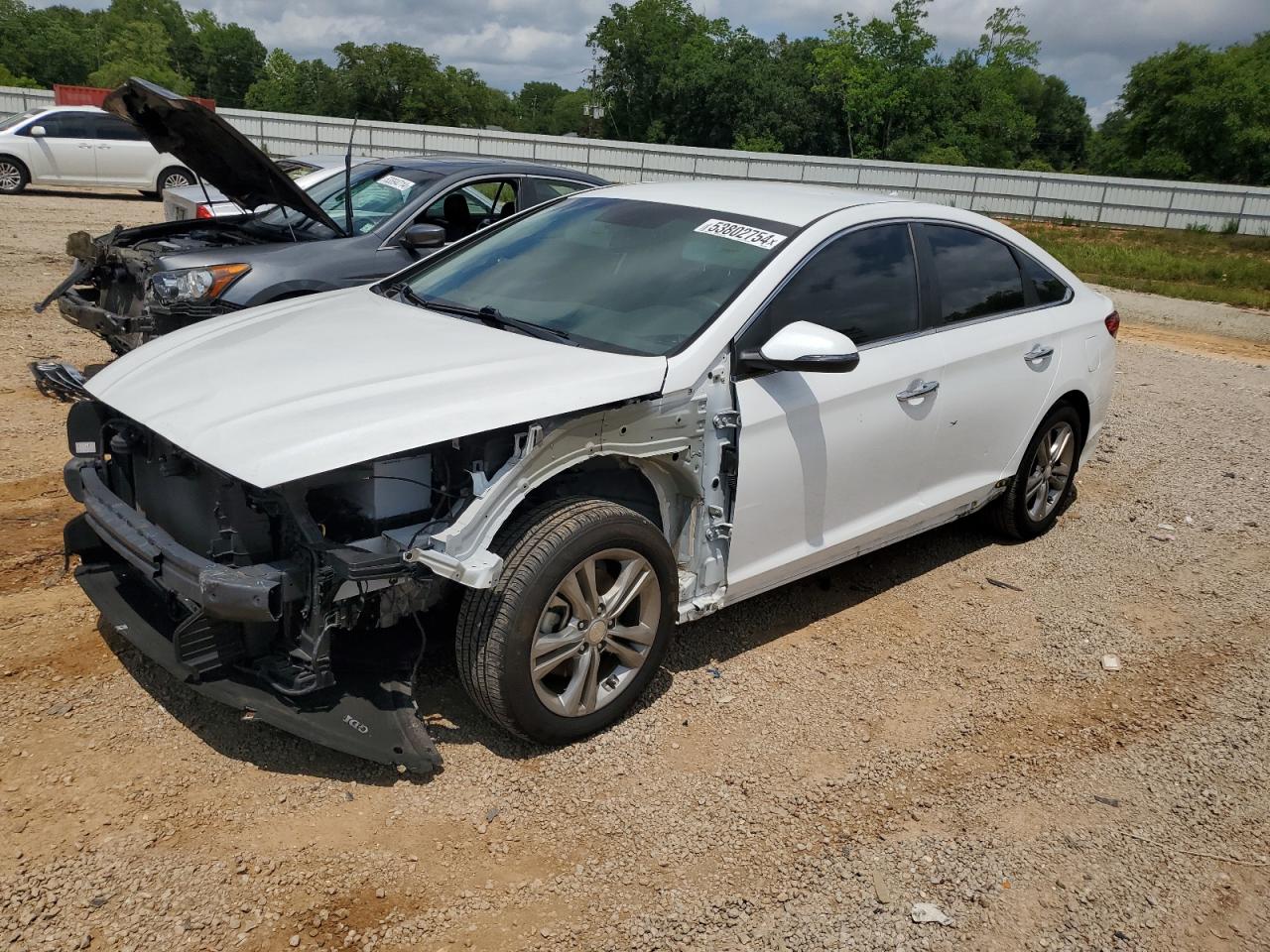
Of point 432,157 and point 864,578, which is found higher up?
point 432,157

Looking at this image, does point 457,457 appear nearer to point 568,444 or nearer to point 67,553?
point 568,444

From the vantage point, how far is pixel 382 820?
3.09 m

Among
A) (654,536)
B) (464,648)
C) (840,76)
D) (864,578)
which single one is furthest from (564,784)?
(840,76)

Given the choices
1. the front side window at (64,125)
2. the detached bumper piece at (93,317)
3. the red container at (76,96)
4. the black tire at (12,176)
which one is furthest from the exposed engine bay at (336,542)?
the red container at (76,96)

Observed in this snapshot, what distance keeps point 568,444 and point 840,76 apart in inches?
2475

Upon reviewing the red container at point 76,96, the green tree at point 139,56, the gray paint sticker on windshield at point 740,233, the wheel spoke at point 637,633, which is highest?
the green tree at point 139,56

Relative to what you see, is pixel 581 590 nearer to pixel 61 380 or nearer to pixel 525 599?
pixel 525 599

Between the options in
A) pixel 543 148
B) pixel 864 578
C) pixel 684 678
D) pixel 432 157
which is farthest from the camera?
pixel 543 148

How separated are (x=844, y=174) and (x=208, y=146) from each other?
2859 cm

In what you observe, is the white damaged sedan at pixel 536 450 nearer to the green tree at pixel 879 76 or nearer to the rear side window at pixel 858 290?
the rear side window at pixel 858 290

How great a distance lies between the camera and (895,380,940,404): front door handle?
430cm

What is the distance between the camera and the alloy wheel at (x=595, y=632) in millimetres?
3291

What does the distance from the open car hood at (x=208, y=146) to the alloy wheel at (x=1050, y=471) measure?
14.4 ft

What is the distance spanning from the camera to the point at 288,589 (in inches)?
116
